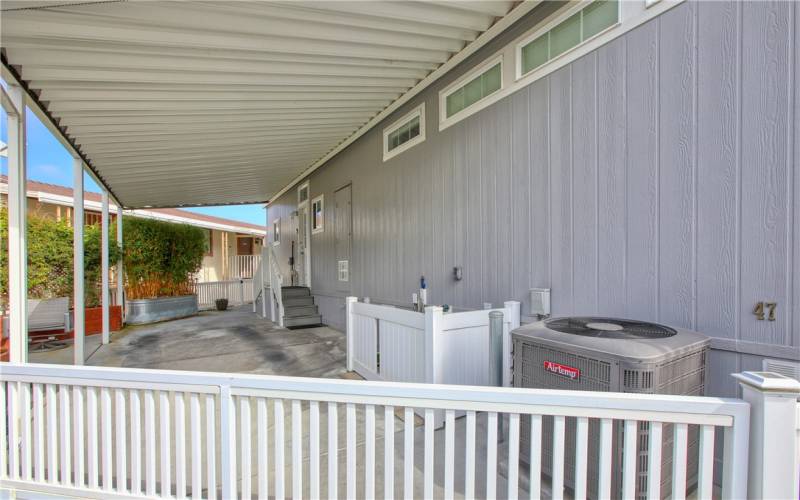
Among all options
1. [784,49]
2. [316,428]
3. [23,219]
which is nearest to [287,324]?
[23,219]

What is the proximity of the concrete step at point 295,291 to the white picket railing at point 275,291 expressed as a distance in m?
0.16

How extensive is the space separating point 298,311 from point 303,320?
25cm

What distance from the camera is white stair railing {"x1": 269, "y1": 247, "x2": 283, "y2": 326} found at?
7.39 metres

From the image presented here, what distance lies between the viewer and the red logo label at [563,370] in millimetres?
1811

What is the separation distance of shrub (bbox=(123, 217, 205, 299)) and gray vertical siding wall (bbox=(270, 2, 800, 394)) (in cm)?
849

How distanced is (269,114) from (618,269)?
439 centimetres

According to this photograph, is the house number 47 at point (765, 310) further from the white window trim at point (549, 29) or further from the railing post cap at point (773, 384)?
the white window trim at point (549, 29)

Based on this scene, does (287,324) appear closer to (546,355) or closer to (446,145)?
(446,145)

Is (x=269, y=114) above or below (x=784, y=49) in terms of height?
above

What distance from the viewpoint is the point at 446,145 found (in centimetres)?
400

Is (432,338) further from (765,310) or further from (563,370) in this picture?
(765,310)

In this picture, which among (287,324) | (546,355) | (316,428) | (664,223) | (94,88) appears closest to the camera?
(316,428)

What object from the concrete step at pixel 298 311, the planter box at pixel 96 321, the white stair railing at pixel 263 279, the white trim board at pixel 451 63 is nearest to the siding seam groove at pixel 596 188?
the white trim board at pixel 451 63

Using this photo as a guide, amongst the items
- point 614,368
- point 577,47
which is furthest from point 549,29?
point 614,368
